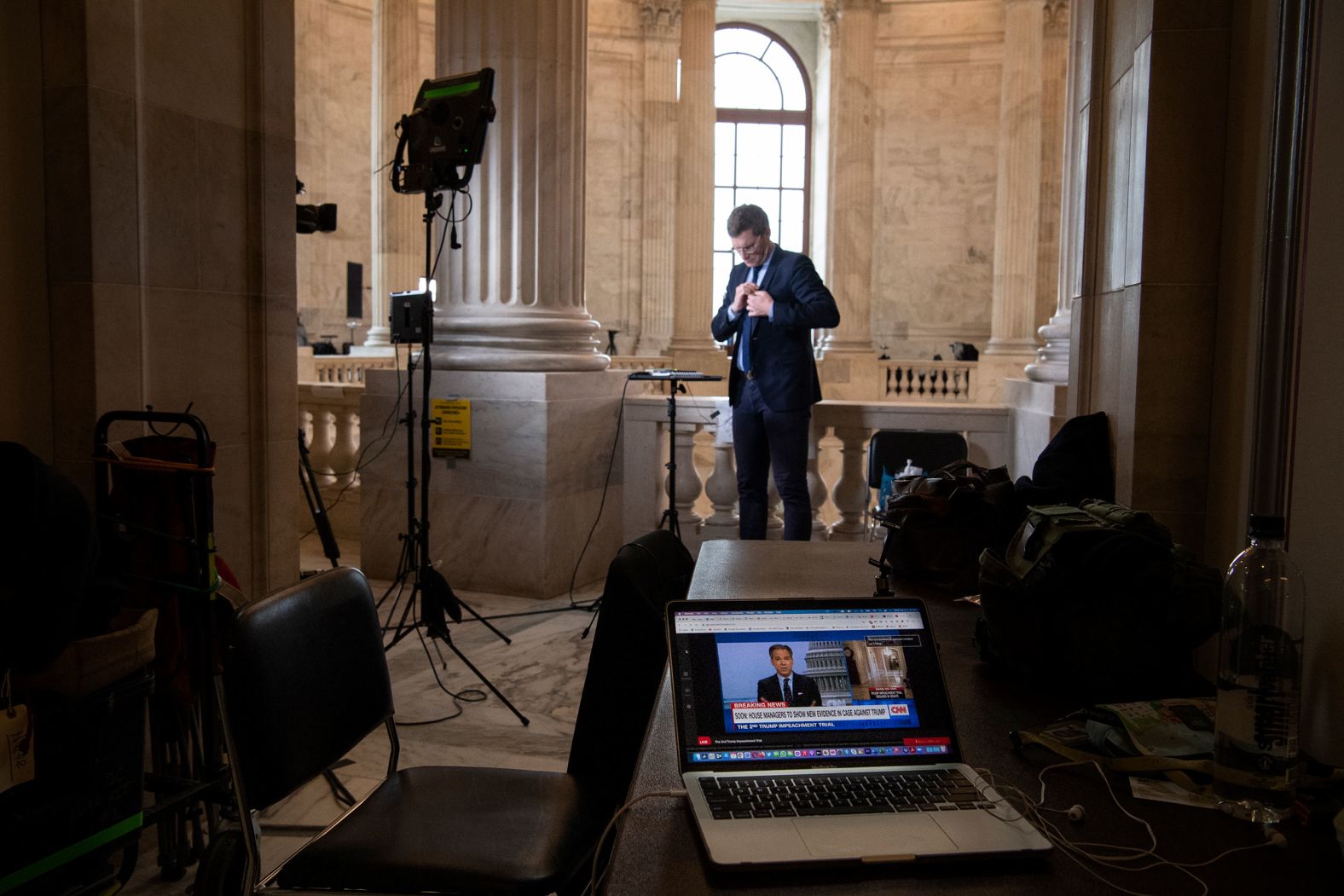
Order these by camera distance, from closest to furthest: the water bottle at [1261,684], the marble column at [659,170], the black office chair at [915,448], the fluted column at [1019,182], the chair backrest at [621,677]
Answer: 1. the water bottle at [1261,684]
2. the chair backrest at [621,677]
3. the black office chair at [915,448]
4. the fluted column at [1019,182]
5. the marble column at [659,170]

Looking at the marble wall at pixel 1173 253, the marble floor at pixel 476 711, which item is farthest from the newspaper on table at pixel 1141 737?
the marble floor at pixel 476 711

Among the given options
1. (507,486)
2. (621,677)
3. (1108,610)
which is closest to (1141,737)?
(1108,610)

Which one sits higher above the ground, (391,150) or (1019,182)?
(391,150)

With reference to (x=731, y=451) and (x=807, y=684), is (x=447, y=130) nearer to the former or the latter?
(x=731, y=451)

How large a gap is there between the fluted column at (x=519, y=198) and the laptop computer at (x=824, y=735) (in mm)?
4493

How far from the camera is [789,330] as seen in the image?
5.37 metres

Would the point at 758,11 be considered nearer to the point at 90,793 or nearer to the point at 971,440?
the point at 971,440

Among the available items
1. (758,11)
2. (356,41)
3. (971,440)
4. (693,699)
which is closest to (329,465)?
(971,440)

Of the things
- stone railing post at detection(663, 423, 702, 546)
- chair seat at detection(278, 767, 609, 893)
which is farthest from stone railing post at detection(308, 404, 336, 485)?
chair seat at detection(278, 767, 609, 893)

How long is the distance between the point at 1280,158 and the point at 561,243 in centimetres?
465

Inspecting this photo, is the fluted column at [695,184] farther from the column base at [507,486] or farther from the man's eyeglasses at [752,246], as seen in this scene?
the man's eyeglasses at [752,246]

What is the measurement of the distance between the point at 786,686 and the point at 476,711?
283 cm

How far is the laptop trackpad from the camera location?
1258 mm

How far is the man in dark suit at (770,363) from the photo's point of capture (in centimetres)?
535
